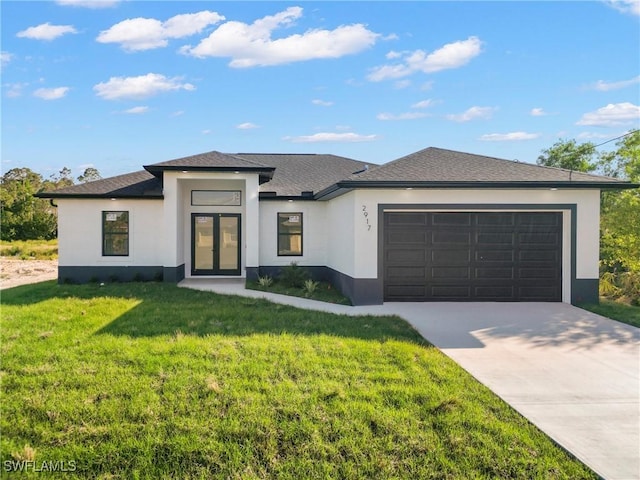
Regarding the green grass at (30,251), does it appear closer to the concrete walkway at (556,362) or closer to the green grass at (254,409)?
the green grass at (254,409)

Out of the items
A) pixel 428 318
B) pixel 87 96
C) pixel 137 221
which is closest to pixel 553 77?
pixel 428 318

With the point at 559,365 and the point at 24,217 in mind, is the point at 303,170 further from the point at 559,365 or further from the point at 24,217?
the point at 24,217

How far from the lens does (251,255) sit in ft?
46.1

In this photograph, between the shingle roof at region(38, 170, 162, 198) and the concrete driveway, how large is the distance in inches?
354

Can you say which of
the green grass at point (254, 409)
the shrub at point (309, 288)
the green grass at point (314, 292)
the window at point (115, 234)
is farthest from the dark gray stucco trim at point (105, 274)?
the green grass at point (254, 409)

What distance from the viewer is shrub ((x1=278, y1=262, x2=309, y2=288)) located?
13.6m

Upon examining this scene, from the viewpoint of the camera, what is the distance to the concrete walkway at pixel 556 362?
13.2ft

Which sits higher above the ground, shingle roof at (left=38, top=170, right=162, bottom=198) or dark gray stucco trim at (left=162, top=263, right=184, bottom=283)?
shingle roof at (left=38, top=170, right=162, bottom=198)

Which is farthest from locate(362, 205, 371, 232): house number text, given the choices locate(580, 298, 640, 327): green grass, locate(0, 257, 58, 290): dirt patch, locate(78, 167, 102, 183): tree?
locate(78, 167, 102, 183): tree

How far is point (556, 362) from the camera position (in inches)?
248

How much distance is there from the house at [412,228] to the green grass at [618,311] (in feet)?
1.43

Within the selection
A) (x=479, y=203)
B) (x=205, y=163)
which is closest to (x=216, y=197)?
(x=205, y=163)

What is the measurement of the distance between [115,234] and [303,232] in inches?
248

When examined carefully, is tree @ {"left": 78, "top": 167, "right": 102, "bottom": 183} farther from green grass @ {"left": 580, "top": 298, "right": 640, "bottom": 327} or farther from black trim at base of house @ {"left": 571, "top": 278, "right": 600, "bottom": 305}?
green grass @ {"left": 580, "top": 298, "right": 640, "bottom": 327}
